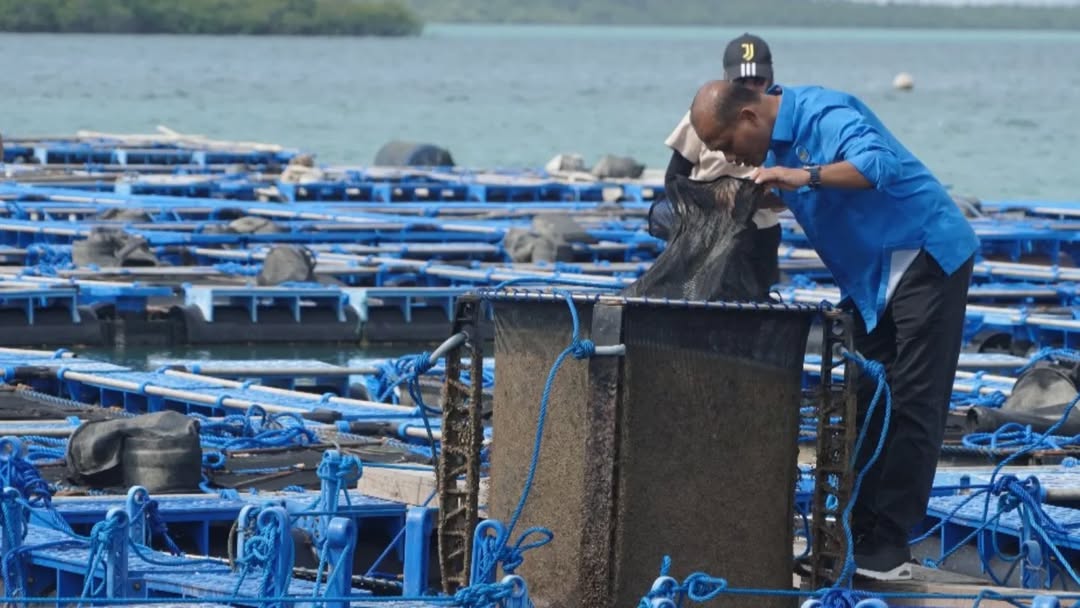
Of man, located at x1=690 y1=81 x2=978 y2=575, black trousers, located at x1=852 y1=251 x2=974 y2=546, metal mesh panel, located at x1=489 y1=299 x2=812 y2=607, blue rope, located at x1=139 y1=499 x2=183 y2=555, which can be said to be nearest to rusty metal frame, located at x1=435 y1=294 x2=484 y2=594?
metal mesh panel, located at x1=489 y1=299 x2=812 y2=607

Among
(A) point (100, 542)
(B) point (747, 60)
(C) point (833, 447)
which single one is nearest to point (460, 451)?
(C) point (833, 447)

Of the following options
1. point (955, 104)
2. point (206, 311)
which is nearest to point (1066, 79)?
point (955, 104)


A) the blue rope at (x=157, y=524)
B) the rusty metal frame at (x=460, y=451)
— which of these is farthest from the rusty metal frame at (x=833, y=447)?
the blue rope at (x=157, y=524)

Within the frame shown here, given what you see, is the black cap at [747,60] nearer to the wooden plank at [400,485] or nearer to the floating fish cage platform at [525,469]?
the floating fish cage platform at [525,469]

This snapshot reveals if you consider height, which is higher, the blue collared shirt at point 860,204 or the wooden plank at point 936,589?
the blue collared shirt at point 860,204

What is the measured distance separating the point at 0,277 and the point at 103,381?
6059 mm

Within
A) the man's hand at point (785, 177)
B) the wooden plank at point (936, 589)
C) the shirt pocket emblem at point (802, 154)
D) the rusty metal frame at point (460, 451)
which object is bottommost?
the wooden plank at point (936, 589)

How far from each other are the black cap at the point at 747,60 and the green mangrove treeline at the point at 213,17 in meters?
123

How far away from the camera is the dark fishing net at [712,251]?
6.39 metres

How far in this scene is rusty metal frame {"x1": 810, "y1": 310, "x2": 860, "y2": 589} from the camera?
6.22 meters

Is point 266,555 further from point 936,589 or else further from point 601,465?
point 936,589

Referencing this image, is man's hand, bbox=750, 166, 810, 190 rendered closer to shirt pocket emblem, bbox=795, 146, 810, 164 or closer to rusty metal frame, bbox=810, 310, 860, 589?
shirt pocket emblem, bbox=795, 146, 810, 164

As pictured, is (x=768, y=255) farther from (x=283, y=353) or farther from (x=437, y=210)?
(x=437, y=210)

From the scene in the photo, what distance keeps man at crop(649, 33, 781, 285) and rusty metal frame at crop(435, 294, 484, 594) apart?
0.71 m
